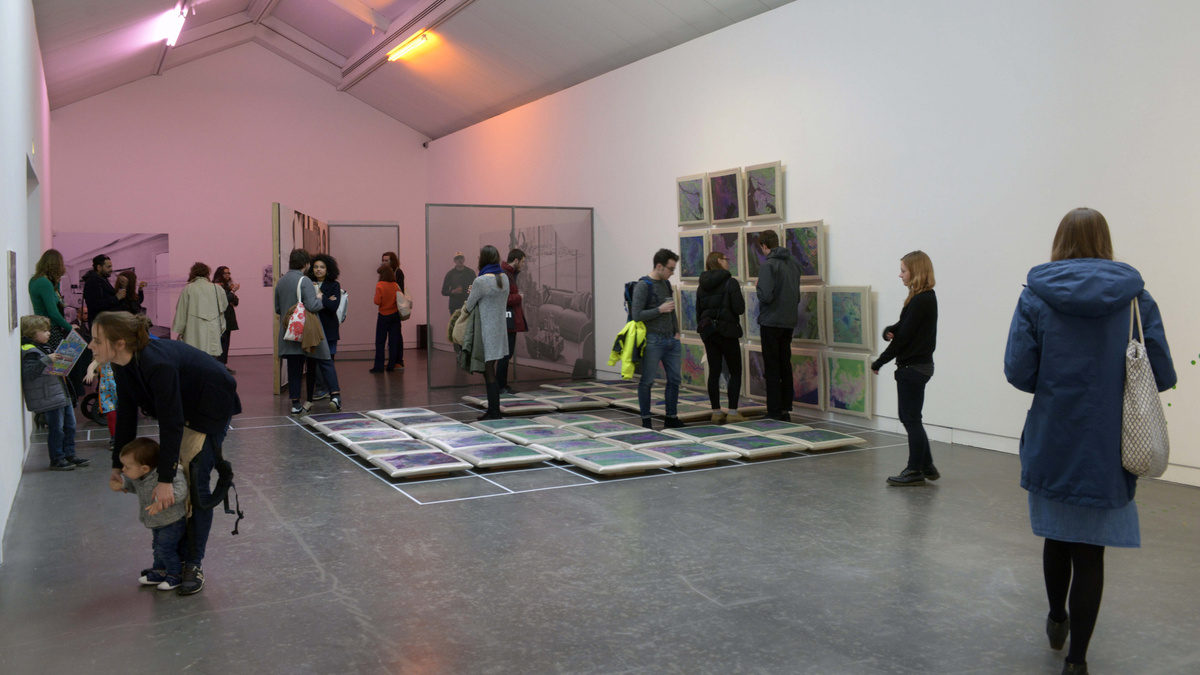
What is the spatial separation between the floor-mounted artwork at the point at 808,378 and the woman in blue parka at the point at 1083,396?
581 cm

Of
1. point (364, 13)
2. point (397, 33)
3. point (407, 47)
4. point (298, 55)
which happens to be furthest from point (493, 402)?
point (298, 55)

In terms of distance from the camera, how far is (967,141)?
7.61 m

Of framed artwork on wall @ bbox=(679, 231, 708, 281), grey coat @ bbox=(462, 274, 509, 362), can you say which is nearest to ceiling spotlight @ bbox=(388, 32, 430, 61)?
framed artwork on wall @ bbox=(679, 231, 708, 281)

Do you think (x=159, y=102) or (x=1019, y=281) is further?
(x=159, y=102)

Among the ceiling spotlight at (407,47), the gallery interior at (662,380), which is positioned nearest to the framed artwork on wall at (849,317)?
the gallery interior at (662,380)

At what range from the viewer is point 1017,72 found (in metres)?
7.18

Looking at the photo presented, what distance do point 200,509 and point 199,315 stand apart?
20.3 feet

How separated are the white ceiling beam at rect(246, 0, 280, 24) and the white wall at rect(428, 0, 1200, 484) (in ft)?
28.8

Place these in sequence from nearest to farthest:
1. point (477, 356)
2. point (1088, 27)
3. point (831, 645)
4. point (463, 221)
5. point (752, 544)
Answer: point (831, 645), point (752, 544), point (1088, 27), point (477, 356), point (463, 221)

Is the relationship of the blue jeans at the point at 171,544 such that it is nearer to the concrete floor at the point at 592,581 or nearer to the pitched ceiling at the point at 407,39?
the concrete floor at the point at 592,581

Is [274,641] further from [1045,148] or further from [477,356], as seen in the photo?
[1045,148]

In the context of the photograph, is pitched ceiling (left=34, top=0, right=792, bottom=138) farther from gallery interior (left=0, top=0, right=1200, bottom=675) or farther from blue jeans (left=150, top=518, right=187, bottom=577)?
blue jeans (left=150, top=518, right=187, bottom=577)

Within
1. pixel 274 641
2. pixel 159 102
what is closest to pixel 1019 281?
pixel 274 641

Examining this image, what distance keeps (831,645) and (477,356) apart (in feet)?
19.5
